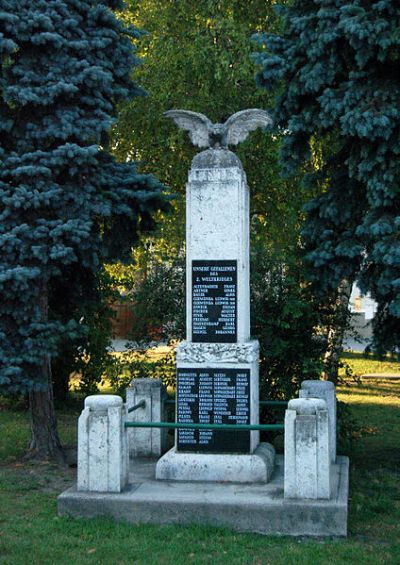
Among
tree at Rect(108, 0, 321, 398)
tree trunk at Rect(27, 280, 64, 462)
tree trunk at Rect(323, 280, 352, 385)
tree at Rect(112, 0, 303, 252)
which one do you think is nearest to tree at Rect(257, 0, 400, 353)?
tree trunk at Rect(323, 280, 352, 385)

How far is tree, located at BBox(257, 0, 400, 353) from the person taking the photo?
31.7 feet

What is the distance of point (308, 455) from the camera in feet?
25.6

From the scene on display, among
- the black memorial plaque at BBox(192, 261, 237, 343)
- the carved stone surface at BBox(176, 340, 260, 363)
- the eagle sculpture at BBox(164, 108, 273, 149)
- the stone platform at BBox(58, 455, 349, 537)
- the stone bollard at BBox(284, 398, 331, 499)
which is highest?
the eagle sculpture at BBox(164, 108, 273, 149)

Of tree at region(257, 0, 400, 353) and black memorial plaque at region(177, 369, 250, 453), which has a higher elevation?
tree at region(257, 0, 400, 353)

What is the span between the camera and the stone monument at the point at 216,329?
30.0 ft

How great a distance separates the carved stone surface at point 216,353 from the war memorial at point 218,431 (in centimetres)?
1

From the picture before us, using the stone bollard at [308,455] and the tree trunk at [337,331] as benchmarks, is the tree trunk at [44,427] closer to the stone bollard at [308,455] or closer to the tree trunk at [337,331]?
the tree trunk at [337,331]

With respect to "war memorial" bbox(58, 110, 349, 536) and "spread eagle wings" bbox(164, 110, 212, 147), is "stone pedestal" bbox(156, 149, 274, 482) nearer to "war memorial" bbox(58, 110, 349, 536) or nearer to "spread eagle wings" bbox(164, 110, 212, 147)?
"war memorial" bbox(58, 110, 349, 536)

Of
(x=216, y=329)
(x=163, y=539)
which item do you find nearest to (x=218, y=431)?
(x=216, y=329)

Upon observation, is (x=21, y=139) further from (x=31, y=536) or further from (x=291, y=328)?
(x=31, y=536)

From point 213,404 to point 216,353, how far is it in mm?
583

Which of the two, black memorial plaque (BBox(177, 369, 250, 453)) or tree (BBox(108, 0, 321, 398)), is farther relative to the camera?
tree (BBox(108, 0, 321, 398))

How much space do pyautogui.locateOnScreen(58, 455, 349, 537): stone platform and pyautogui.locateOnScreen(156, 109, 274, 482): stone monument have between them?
0.74 metres

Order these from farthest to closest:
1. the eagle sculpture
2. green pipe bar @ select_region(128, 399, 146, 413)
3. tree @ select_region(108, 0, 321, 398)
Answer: tree @ select_region(108, 0, 321, 398) → green pipe bar @ select_region(128, 399, 146, 413) → the eagle sculpture
